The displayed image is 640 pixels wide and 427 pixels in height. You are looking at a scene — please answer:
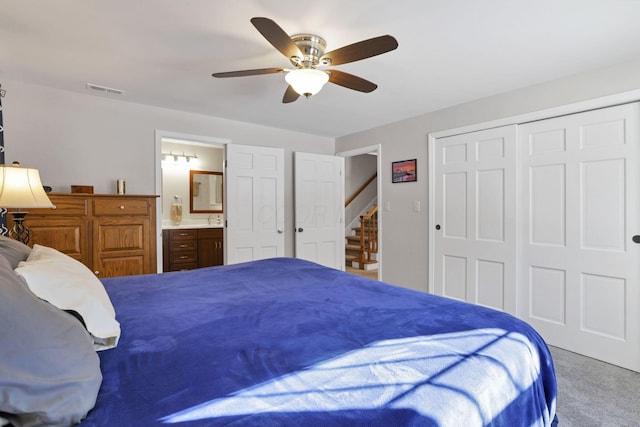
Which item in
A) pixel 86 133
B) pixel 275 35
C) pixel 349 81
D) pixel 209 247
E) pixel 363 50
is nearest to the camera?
pixel 275 35

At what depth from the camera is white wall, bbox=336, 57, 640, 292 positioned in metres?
2.76

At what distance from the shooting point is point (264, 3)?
1.77 m

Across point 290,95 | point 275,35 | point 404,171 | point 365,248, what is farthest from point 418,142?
point 365,248

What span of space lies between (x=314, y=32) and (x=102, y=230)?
2.51 meters

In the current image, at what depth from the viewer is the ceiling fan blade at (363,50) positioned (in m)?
1.67

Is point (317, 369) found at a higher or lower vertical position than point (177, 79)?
lower

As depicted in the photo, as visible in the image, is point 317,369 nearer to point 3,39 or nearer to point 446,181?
point 3,39

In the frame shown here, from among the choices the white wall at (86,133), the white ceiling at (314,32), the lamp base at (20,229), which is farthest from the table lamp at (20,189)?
the white wall at (86,133)

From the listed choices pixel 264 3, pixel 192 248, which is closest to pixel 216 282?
pixel 264 3

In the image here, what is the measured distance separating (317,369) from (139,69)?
2.79 metres

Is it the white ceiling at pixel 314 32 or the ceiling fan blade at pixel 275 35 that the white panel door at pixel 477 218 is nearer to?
the white ceiling at pixel 314 32

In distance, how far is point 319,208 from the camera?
15.8 feet

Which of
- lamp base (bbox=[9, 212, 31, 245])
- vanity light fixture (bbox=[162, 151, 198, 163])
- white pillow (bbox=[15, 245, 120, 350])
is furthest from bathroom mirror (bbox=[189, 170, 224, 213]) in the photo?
white pillow (bbox=[15, 245, 120, 350])

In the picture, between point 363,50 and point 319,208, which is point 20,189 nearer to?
point 363,50
